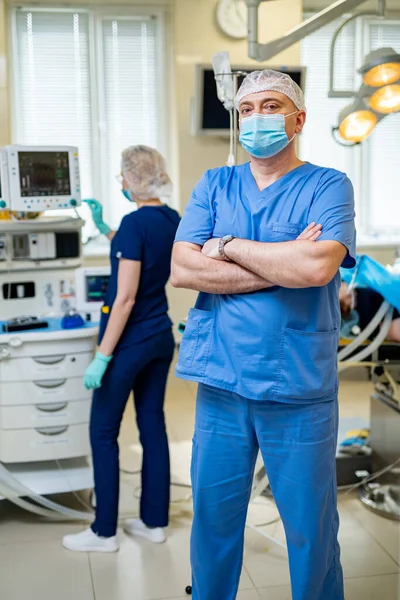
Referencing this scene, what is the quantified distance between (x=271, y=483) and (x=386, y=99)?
1587mm

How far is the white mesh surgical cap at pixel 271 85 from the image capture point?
181 cm

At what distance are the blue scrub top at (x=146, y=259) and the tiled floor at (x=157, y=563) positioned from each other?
77cm

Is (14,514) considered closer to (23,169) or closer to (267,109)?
(23,169)

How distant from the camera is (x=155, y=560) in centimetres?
259

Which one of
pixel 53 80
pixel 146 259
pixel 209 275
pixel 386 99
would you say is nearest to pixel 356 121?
pixel 386 99

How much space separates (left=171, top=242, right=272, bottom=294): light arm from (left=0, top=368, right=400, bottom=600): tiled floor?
43.6 inches

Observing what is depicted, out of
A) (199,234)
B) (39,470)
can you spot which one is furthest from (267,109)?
(39,470)

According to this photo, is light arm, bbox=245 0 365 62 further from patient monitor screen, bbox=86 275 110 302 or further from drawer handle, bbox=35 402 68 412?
drawer handle, bbox=35 402 68 412

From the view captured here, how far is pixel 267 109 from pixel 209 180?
23 cm

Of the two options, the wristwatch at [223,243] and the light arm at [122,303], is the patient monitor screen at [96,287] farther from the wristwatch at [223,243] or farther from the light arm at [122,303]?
the wristwatch at [223,243]

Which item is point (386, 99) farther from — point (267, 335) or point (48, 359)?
point (48, 359)

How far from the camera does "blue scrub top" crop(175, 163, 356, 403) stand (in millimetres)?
1756

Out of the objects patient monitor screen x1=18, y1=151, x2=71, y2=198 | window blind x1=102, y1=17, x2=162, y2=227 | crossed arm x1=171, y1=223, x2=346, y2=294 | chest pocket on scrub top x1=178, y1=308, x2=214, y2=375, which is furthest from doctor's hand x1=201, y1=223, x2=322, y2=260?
window blind x1=102, y1=17, x2=162, y2=227

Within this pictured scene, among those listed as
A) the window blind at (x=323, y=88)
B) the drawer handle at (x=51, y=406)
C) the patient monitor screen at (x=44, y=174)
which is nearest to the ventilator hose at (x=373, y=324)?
the drawer handle at (x=51, y=406)
